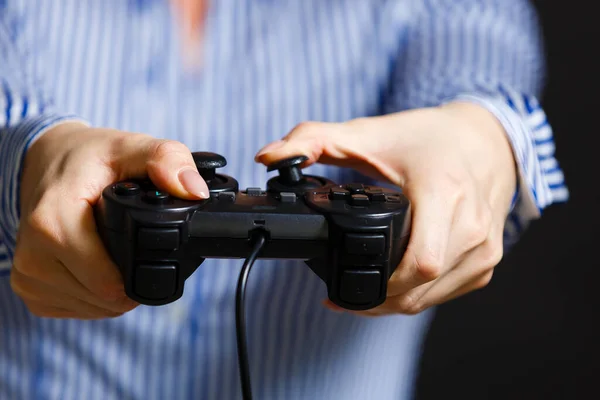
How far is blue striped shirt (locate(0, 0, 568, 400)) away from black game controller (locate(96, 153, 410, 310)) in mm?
182

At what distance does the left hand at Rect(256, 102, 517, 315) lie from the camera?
1.04 feet

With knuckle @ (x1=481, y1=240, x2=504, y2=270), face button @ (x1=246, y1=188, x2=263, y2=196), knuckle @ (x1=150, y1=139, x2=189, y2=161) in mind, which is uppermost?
knuckle @ (x1=150, y1=139, x2=189, y2=161)

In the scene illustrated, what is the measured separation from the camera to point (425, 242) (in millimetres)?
308

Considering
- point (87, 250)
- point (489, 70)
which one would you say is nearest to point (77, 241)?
point (87, 250)

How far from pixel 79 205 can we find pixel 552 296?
2.18 feet

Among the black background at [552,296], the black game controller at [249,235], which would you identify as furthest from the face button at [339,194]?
the black background at [552,296]

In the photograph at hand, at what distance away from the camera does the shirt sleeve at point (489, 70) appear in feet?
1.41

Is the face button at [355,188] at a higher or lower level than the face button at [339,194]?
higher

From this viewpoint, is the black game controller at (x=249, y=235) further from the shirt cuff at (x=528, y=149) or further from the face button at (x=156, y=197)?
the shirt cuff at (x=528, y=149)

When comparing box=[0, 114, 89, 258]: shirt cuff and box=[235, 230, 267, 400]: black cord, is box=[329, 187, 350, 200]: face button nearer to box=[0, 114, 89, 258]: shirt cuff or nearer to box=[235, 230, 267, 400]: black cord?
box=[235, 230, 267, 400]: black cord

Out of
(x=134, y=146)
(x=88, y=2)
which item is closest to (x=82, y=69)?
(x=88, y=2)

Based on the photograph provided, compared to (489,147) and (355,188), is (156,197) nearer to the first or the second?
(355,188)

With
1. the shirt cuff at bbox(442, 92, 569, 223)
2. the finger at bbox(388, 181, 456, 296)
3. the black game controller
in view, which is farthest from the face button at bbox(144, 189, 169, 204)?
the shirt cuff at bbox(442, 92, 569, 223)

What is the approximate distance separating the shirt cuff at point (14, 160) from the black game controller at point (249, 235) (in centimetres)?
10
